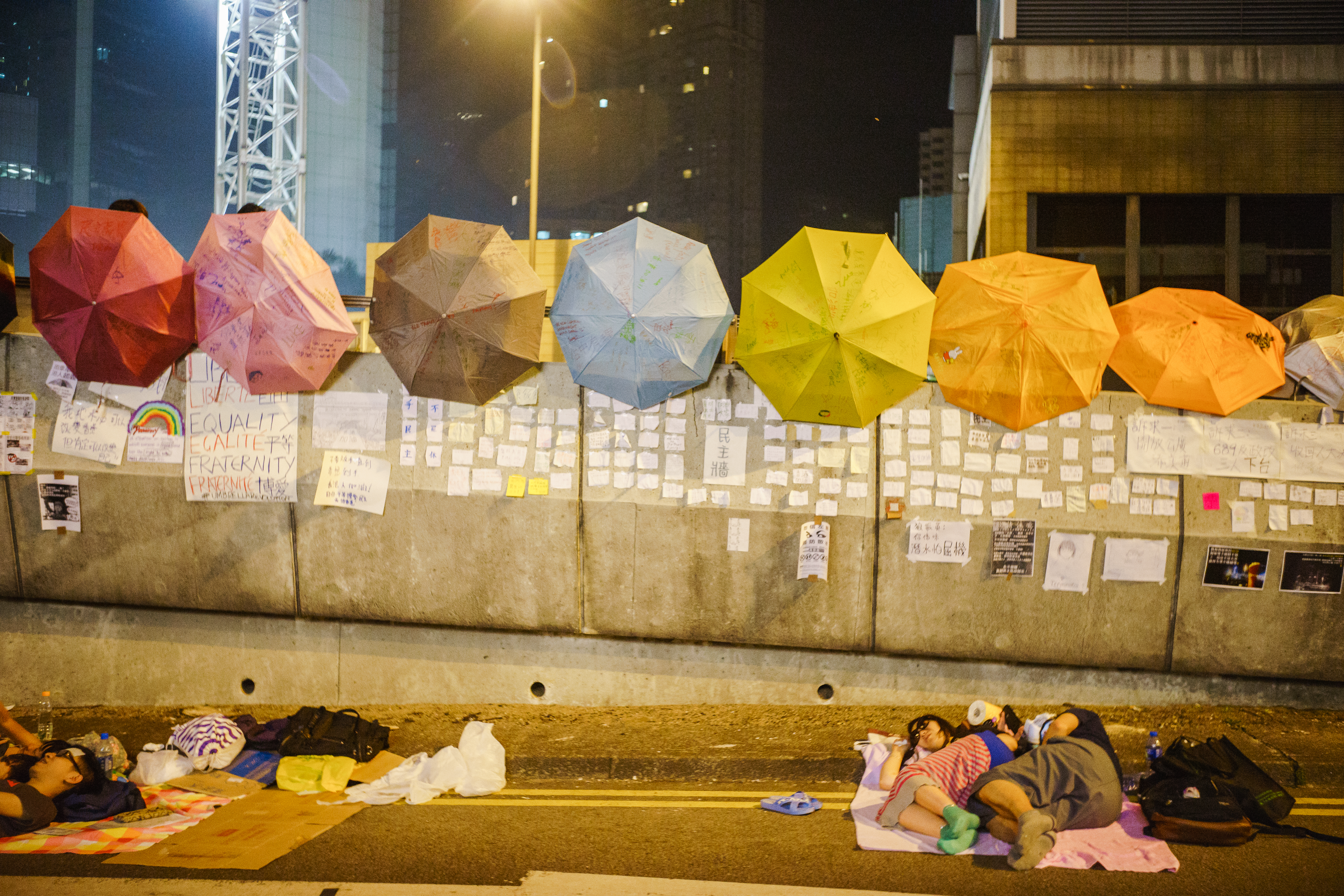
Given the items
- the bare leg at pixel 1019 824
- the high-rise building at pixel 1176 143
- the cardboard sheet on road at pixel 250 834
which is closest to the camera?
the bare leg at pixel 1019 824

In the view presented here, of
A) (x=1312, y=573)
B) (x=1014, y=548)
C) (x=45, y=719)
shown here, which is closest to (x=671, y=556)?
(x=1014, y=548)

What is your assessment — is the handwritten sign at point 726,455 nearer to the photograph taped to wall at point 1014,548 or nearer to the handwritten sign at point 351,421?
the photograph taped to wall at point 1014,548

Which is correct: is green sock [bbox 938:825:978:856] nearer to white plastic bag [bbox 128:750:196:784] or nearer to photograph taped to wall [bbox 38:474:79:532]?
white plastic bag [bbox 128:750:196:784]

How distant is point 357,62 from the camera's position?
61.5 m

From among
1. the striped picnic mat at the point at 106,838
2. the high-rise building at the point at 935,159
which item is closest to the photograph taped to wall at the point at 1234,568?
the striped picnic mat at the point at 106,838

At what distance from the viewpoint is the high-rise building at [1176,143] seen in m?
10.7

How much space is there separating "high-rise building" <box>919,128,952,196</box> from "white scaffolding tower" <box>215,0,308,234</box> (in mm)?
29966

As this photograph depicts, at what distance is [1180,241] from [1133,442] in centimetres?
671

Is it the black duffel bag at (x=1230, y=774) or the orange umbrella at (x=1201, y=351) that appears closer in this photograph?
the black duffel bag at (x=1230, y=774)

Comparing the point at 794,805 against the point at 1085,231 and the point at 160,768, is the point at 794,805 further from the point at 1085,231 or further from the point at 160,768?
the point at 1085,231

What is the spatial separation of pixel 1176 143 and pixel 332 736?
12706mm

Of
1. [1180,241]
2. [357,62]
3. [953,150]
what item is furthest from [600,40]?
[1180,241]

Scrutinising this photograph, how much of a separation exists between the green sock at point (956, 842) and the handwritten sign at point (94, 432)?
725 centimetres

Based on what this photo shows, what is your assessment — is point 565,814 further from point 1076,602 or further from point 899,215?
point 899,215
